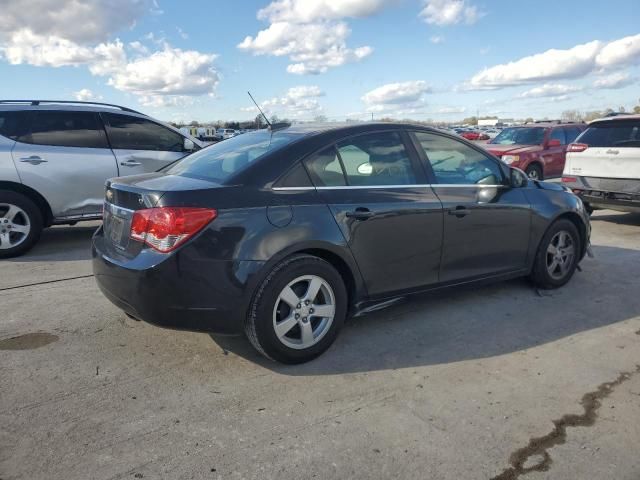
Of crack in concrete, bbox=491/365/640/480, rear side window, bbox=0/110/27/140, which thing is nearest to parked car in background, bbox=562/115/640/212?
crack in concrete, bbox=491/365/640/480

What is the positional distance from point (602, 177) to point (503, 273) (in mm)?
4626

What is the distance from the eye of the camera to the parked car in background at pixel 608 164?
26.1 feet

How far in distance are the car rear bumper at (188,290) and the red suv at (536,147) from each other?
11.3 m

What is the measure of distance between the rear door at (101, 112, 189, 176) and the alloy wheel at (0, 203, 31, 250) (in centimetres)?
131

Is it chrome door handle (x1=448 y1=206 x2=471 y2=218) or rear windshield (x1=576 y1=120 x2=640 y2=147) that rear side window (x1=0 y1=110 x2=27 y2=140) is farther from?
rear windshield (x1=576 y1=120 x2=640 y2=147)

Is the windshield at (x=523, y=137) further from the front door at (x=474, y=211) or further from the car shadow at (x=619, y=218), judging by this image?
the front door at (x=474, y=211)

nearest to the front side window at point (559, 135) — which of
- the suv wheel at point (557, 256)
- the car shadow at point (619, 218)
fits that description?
the car shadow at point (619, 218)

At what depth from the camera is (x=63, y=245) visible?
23.4 ft

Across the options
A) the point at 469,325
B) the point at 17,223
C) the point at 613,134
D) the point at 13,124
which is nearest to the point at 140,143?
the point at 13,124

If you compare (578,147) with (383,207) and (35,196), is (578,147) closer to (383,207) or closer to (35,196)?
(383,207)

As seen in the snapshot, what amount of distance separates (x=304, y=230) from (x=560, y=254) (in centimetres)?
296

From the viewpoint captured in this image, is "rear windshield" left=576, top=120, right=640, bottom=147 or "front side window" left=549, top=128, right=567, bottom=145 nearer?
"rear windshield" left=576, top=120, right=640, bottom=147

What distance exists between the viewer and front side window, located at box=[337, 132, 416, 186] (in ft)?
12.8

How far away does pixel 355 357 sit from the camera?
12.4 ft
